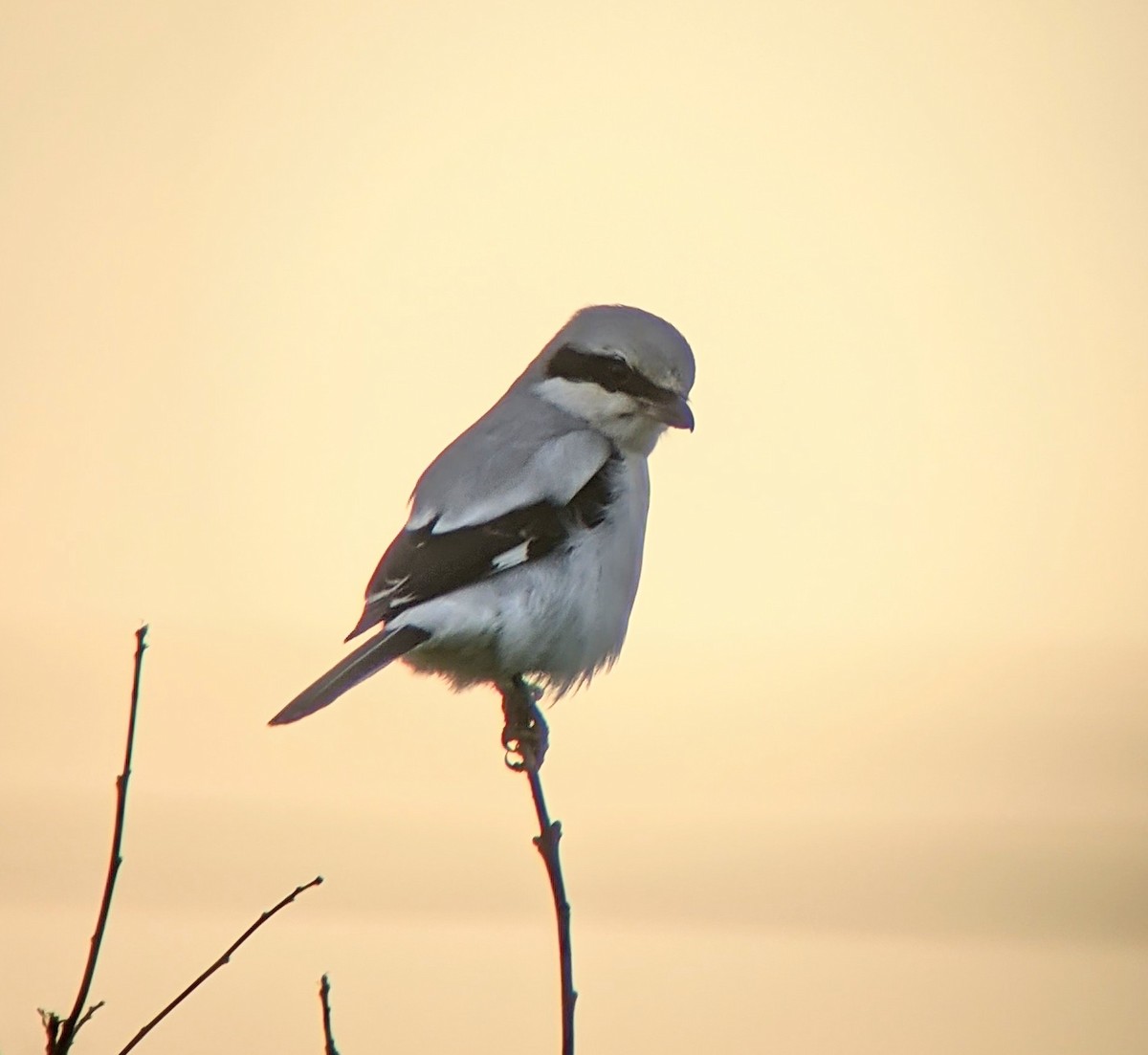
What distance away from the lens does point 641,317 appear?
3.28 m

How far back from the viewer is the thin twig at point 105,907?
54.9 inches

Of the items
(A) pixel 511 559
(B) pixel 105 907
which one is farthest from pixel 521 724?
(B) pixel 105 907

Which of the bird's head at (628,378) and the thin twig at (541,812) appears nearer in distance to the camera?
the thin twig at (541,812)

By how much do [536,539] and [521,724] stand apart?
36cm

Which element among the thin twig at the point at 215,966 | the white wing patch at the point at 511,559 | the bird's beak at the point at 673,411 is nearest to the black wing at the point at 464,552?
the white wing patch at the point at 511,559

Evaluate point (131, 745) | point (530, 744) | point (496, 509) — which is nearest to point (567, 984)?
point (131, 745)

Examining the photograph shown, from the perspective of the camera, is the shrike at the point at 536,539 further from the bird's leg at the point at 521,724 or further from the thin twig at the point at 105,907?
the thin twig at the point at 105,907

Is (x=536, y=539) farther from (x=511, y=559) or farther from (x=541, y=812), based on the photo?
(x=541, y=812)

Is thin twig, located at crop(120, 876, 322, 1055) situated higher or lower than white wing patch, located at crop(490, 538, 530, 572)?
lower

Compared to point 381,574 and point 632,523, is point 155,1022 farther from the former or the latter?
point 632,523

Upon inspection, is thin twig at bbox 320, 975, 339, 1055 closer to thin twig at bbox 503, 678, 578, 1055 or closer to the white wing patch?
thin twig at bbox 503, 678, 578, 1055

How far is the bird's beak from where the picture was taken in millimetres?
3088

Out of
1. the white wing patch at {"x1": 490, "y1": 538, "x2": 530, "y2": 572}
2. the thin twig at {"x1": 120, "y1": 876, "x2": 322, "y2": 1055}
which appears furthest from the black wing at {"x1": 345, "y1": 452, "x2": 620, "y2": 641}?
the thin twig at {"x1": 120, "y1": 876, "x2": 322, "y2": 1055}

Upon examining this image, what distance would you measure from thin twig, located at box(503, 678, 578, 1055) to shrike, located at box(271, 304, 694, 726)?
0.24ft
